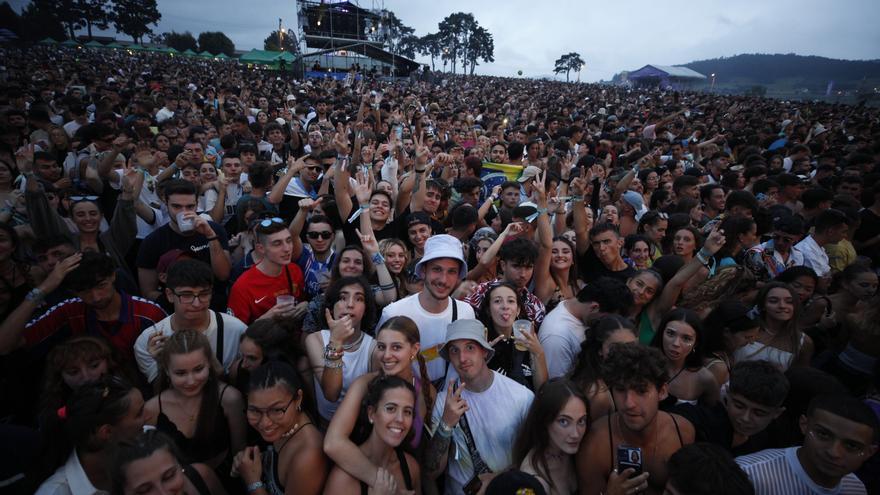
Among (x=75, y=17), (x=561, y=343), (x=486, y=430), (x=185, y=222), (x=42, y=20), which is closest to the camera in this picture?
(x=486, y=430)

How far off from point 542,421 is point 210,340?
8.27ft

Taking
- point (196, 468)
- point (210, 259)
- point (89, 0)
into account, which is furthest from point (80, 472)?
point (89, 0)

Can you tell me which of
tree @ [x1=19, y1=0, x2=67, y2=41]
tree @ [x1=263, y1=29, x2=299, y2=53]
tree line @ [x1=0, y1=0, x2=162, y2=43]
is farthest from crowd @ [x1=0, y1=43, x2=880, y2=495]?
tree @ [x1=263, y1=29, x2=299, y2=53]

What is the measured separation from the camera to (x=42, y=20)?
5697 centimetres

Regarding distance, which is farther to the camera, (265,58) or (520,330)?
(265,58)

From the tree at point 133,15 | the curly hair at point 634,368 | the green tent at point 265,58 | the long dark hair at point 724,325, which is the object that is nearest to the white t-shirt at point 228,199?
the curly hair at point 634,368

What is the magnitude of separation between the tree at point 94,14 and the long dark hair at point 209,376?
3525 inches

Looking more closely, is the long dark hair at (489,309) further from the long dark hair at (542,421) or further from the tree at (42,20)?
the tree at (42,20)

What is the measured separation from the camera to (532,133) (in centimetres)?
1227

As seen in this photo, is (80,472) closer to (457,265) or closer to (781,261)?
(457,265)

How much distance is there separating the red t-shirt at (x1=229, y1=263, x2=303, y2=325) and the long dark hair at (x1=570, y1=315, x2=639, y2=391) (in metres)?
2.60

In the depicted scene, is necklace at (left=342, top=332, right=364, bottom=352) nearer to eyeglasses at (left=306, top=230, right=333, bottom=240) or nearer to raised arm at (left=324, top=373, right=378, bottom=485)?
→ raised arm at (left=324, top=373, right=378, bottom=485)

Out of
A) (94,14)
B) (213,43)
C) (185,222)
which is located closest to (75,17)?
(94,14)

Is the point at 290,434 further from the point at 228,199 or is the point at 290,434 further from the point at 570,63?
the point at 570,63
